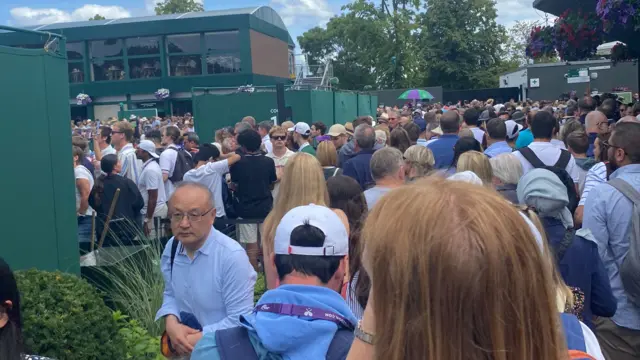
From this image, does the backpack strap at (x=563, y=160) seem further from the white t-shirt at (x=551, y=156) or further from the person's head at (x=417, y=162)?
the person's head at (x=417, y=162)

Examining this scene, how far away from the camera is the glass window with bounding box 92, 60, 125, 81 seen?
4172cm

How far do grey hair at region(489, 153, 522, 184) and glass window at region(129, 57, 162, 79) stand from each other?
126ft

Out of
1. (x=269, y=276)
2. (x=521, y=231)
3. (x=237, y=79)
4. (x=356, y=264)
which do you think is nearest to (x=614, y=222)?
(x=356, y=264)

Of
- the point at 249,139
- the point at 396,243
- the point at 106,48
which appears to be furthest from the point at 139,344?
the point at 106,48

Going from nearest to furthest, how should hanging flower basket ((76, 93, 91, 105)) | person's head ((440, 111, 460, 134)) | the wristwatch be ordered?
the wristwatch, person's head ((440, 111, 460, 134)), hanging flower basket ((76, 93, 91, 105))

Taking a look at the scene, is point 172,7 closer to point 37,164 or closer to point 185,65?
point 185,65

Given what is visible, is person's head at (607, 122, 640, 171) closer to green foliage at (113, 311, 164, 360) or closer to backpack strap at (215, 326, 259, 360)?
backpack strap at (215, 326, 259, 360)

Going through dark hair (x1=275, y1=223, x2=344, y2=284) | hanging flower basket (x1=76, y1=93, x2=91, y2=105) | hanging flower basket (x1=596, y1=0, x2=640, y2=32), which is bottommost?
dark hair (x1=275, y1=223, x2=344, y2=284)

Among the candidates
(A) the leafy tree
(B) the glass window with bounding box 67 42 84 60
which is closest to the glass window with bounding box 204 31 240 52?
(B) the glass window with bounding box 67 42 84 60

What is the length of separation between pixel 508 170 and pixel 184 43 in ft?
126

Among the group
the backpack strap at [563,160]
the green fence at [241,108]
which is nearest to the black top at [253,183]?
the backpack strap at [563,160]

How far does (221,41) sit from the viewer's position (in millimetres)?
40500

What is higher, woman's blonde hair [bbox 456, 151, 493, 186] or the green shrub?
woman's blonde hair [bbox 456, 151, 493, 186]

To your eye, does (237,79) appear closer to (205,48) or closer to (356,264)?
(205,48)
